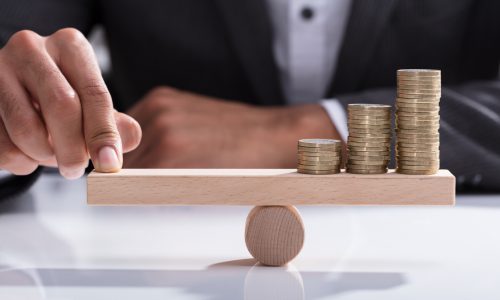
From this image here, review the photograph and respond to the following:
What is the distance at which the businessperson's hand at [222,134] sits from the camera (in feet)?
4.95

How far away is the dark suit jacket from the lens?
6.29ft

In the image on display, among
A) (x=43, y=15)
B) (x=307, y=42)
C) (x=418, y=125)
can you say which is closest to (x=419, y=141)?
(x=418, y=125)

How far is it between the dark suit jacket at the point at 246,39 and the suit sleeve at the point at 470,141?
1.26 ft

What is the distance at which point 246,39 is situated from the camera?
1.95 m

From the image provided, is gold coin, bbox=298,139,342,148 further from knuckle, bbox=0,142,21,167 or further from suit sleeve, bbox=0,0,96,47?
suit sleeve, bbox=0,0,96,47

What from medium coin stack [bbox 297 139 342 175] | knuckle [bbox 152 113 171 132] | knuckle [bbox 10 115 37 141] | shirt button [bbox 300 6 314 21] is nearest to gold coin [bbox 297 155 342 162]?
medium coin stack [bbox 297 139 342 175]

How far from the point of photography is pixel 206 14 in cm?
203

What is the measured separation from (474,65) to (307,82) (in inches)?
17.6

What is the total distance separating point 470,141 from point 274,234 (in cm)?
58

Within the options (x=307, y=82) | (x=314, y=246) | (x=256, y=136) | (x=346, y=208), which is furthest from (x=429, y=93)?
(x=307, y=82)

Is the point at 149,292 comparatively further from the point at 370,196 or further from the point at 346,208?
the point at 346,208

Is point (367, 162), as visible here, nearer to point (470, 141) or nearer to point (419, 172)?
point (419, 172)

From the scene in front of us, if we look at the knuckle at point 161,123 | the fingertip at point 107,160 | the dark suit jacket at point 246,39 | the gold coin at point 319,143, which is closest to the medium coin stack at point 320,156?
the gold coin at point 319,143

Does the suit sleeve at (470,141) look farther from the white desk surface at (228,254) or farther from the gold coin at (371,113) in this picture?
the gold coin at (371,113)
